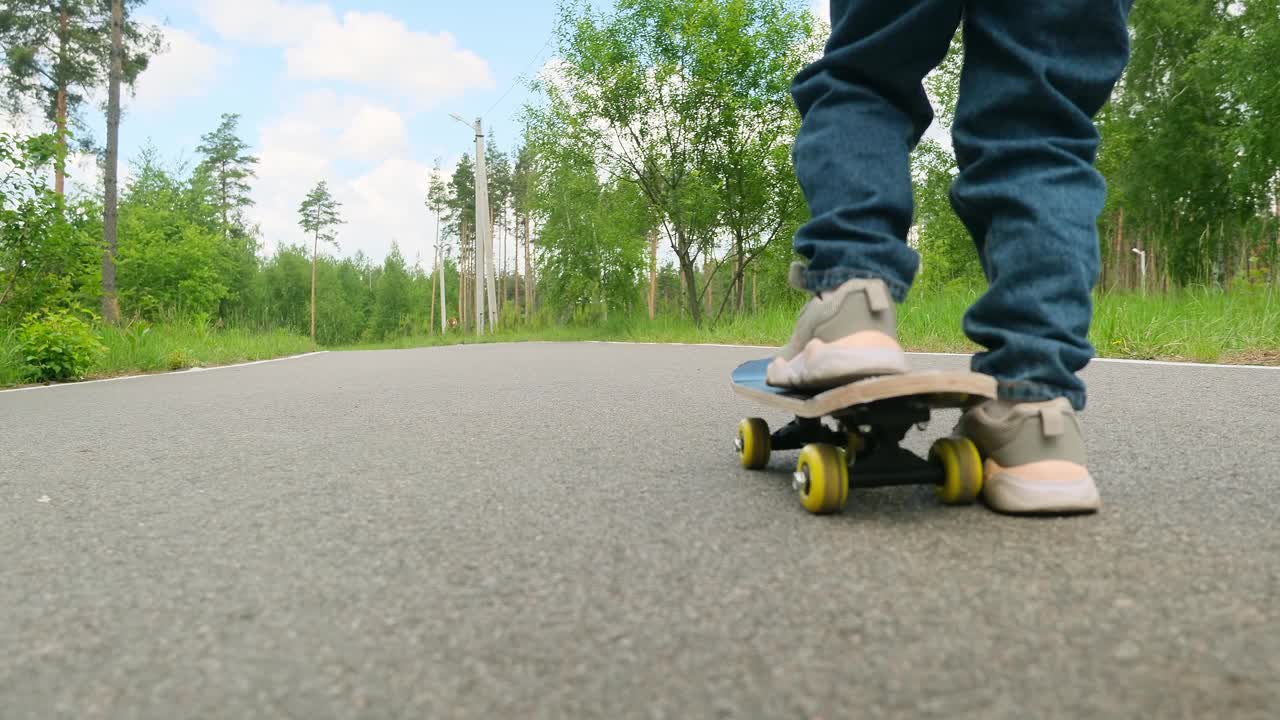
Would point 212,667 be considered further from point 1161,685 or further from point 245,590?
point 1161,685

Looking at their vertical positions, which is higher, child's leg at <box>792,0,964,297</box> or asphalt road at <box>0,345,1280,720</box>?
child's leg at <box>792,0,964,297</box>

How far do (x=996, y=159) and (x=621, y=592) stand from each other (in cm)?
106

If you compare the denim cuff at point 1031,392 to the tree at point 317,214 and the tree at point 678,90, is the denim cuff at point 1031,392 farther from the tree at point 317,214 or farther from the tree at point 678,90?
the tree at point 317,214

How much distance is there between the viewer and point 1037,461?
140cm

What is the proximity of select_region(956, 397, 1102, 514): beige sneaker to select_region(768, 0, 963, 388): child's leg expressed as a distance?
0.67 feet

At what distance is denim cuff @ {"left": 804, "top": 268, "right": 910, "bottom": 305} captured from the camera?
5.01 feet

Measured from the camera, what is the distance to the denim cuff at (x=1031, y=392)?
142 cm

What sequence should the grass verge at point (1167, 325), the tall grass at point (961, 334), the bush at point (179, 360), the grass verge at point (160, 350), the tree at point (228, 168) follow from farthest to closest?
the tree at point (228, 168) < the bush at point (179, 360) < the grass verge at point (160, 350) < the tall grass at point (961, 334) < the grass verge at point (1167, 325)

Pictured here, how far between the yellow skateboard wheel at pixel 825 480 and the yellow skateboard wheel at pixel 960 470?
0.19 meters

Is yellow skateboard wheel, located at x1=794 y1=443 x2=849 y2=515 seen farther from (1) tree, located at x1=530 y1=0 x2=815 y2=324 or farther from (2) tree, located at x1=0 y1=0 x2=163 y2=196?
(2) tree, located at x1=0 y1=0 x2=163 y2=196

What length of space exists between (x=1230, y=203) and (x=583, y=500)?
3391 centimetres

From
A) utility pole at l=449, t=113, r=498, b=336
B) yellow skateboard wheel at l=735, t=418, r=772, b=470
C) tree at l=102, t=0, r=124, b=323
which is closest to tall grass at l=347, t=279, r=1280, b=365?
yellow skateboard wheel at l=735, t=418, r=772, b=470

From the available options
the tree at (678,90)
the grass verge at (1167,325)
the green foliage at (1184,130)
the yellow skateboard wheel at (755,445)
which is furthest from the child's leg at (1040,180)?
the green foliage at (1184,130)

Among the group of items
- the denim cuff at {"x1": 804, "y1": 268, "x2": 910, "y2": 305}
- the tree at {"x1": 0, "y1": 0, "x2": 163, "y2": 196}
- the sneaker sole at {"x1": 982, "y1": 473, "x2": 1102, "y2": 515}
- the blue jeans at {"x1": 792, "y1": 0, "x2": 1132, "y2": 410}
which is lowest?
the sneaker sole at {"x1": 982, "y1": 473, "x2": 1102, "y2": 515}
